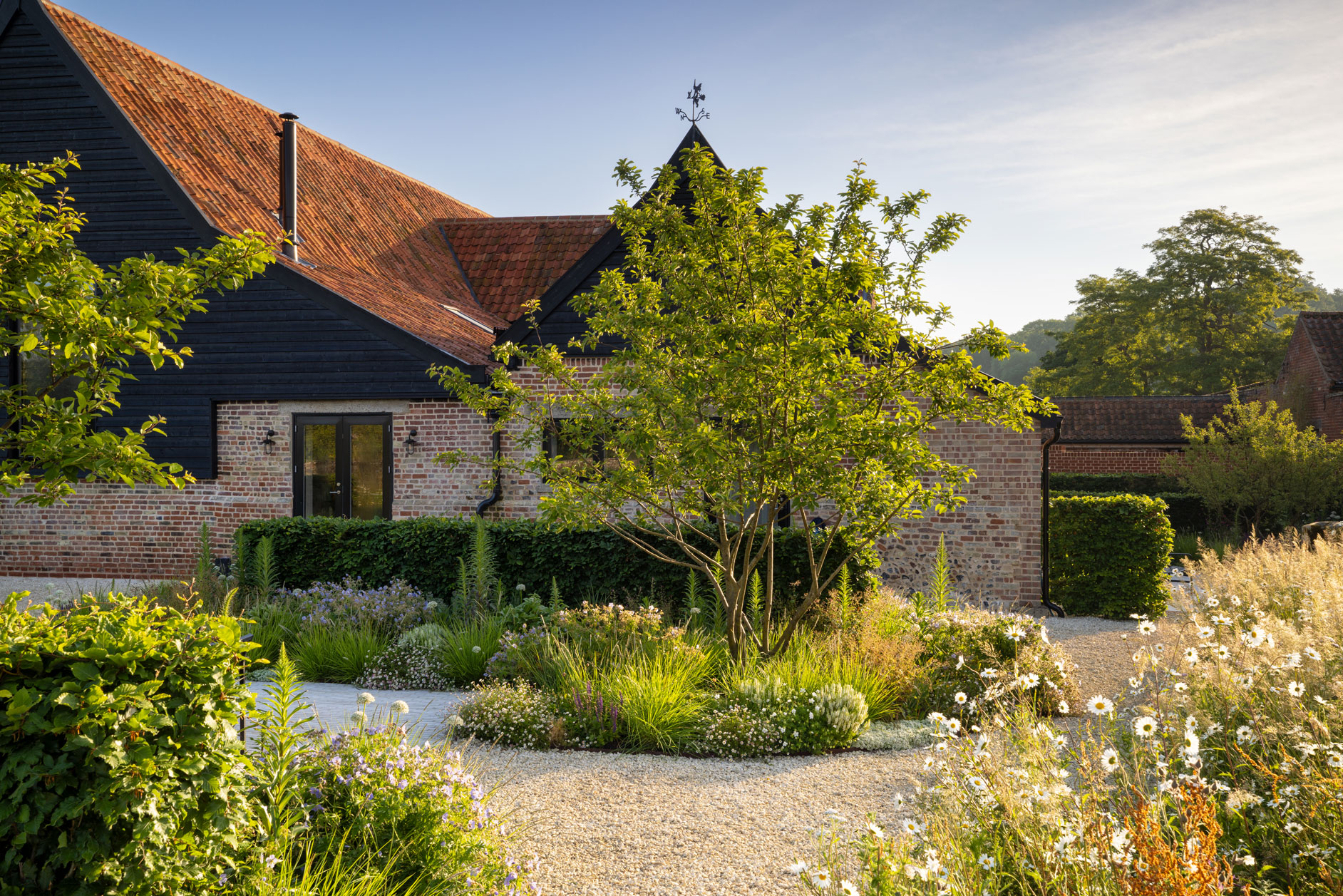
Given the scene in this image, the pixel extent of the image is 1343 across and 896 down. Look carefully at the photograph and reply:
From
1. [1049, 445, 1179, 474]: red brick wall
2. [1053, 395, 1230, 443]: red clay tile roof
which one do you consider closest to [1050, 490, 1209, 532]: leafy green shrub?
[1049, 445, 1179, 474]: red brick wall

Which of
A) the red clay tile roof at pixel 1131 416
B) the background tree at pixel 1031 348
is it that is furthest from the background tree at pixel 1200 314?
the background tree at pixel 1031 348

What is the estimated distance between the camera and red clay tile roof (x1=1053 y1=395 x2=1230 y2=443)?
2695cm

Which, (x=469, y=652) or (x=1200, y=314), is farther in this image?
(x=1200, y=314)

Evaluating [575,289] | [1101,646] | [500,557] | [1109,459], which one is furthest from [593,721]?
[1109,459]

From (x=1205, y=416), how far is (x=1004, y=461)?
2000cm

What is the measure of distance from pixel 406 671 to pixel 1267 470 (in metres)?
17.4

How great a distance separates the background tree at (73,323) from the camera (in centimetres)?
414

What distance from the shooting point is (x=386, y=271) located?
16812 millimetres

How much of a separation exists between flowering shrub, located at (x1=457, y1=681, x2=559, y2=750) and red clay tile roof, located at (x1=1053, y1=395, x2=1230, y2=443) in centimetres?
2364

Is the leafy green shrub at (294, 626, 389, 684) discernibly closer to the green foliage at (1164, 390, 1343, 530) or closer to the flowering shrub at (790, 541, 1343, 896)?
the flowering shrub at (790, 541, 1343, 896)

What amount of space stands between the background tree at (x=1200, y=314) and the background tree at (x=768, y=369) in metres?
32.9

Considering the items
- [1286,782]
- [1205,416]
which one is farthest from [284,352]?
[1205,416]

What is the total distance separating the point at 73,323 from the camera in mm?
4133

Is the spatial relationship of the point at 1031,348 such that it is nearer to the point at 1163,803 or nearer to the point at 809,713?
the point at 809,713
